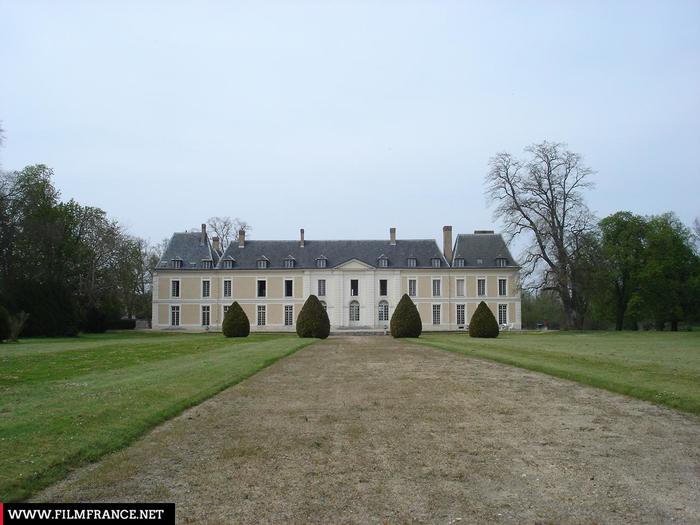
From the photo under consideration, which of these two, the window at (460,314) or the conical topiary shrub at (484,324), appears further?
the window at (460,314)

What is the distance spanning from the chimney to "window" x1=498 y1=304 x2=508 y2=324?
21.7ft

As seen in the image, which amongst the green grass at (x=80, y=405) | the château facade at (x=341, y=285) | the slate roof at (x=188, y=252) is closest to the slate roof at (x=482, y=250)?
the château facade at (x=341, y=285)

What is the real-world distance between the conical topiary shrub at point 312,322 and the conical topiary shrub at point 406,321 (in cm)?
462

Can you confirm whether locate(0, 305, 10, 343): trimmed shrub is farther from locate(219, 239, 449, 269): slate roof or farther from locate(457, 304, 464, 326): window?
locate(457, 304, 464, 326): window

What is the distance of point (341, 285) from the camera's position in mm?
60156

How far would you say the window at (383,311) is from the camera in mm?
60397

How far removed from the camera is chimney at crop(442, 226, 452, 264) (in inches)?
2402

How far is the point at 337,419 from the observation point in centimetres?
882

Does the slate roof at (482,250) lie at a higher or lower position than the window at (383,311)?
higher

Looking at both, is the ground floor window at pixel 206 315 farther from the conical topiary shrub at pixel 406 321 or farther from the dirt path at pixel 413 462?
the dirt path at pixel 413 462

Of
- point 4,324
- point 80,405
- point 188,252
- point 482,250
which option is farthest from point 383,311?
point 80,405

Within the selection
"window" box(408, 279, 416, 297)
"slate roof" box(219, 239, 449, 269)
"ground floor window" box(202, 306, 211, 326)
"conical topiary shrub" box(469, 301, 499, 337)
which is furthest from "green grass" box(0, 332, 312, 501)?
"slate roof" box(219, 239, 449, 269)

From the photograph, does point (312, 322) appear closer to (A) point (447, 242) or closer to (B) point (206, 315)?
(B) point (206, 315)

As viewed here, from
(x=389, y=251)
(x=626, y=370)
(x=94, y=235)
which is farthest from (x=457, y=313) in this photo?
(x=626, y=370)
